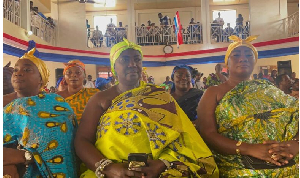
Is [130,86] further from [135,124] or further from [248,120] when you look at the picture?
[248,120]

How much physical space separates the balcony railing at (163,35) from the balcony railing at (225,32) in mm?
473

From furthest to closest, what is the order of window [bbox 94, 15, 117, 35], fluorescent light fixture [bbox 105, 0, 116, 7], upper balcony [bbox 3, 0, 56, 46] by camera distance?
fluorescent light fixture [bbox 105, 0, 116, 7], window [bbox 94, 15, 117, 35], upper balcony [bbox 3, 0, 56, 46]

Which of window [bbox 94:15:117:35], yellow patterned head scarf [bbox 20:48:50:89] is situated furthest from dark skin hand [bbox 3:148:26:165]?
window [bbox 94:15:117:35]

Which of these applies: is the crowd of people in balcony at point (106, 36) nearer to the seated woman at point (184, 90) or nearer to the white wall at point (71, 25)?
the white wall at point (71, 25)

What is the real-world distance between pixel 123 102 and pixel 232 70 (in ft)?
2.61

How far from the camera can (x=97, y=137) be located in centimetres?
176

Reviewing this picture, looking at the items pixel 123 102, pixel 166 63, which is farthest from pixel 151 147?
pixel 166 63

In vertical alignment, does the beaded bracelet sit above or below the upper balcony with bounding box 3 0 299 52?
below

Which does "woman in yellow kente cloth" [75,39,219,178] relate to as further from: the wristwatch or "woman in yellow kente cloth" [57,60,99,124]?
"woman in yellow kente cloth" [57,60,99,124]

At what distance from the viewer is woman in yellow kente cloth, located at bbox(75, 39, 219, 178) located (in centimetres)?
156

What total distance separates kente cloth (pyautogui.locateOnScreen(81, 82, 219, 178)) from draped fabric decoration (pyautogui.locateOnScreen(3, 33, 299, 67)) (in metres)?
1.59

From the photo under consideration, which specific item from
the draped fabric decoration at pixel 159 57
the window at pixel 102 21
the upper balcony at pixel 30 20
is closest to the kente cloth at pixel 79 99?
the draped fabric decoration at pixel 159 57

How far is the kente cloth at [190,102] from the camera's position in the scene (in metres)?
2.78

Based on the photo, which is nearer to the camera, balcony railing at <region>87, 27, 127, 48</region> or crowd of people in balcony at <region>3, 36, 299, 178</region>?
crowd of people in balcony at <region>3, 36, 299, 178</region>
